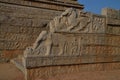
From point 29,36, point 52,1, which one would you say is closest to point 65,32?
point 29,36

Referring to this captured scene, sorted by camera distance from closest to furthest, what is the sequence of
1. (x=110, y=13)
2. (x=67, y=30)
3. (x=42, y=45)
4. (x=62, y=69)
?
(x=42, y=45), (x=62, y=69), (x=67, y=30), (x=110, y=13)

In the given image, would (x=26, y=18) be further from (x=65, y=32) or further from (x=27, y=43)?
(x=65, y=32)

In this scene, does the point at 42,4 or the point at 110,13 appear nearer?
the point at 110,13

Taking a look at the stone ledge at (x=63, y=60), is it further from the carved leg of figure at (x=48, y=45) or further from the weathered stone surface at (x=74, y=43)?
the carved leg of figure at (x=48, y=45)

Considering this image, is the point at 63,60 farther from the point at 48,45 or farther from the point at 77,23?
the point at 77,23

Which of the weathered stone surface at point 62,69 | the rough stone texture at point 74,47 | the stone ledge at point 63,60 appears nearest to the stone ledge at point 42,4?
the rough stone texture at point 74,47

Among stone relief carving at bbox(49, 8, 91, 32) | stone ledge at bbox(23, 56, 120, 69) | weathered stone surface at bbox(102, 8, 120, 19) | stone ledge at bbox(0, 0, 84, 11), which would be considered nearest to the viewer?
stone ledge at bbox(23, 56, 120, 69)

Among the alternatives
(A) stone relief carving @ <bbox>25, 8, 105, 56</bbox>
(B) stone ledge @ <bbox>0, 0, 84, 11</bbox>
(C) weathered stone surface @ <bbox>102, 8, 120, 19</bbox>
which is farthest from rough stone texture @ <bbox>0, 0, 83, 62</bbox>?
(C) weathered stone surface @ <bbox>102, 8, 120, 19</bbox>

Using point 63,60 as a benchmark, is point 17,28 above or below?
above

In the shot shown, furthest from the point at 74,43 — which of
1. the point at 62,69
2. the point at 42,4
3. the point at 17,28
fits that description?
the point at 42,4

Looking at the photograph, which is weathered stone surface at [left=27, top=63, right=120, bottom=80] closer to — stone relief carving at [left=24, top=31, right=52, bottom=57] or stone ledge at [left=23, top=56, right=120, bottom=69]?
stone ledge at [left=23, top=56, right=120, bottom=69]

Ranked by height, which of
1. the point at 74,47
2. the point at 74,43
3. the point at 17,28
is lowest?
the point at 74,47

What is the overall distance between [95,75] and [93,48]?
1.14 meters

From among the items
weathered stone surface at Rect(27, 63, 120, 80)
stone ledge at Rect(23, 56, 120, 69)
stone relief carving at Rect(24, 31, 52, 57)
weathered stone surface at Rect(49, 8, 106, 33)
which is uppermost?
weathered stone surface at Rect(49, 8, 106, 33)
